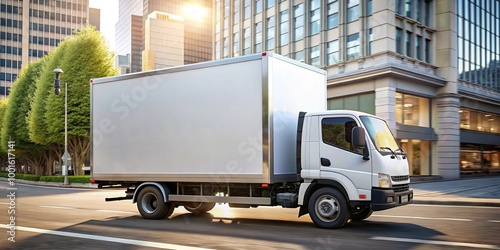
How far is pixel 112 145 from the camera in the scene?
12492mm

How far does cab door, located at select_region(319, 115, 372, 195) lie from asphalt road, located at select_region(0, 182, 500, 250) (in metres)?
1.01

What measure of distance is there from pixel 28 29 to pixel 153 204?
119 meters

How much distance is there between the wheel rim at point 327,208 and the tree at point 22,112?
1672 inches

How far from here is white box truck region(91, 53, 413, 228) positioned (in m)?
9.62

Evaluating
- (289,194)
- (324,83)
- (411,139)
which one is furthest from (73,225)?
(411,139)

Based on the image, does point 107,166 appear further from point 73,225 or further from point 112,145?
point 73,225

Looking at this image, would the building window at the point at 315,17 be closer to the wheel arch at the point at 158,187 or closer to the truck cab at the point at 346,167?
the wheel arch at the point at 158,187

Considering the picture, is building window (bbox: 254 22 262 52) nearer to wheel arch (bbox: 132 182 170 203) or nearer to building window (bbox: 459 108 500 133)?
building window (bbox: 459 108 500 133)

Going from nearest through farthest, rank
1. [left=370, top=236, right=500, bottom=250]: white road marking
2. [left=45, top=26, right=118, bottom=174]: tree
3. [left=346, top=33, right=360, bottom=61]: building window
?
[left=370, top=236, right=500, bottom=250]: white road marking < [left=346, top=33, right=360, bottom=61]: building window < [left=45, top=26, right=118, bottom=174]: tree

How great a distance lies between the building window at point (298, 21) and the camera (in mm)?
36156

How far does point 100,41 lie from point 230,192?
30.8 m

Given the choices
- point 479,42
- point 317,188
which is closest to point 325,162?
point 317,188

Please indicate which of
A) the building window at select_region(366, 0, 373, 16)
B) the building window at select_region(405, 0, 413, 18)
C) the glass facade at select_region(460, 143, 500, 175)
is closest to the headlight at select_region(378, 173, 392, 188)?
the building window at select_region(366, 0, 373, 16)

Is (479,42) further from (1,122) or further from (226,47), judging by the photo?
(1,122)
